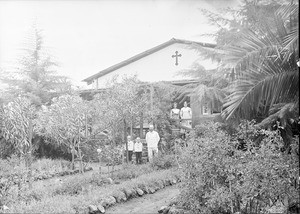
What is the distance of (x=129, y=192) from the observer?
8312 mm

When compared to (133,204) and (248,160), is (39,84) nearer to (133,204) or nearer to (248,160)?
(133,204)

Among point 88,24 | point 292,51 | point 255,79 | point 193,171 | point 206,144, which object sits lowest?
point 193,171

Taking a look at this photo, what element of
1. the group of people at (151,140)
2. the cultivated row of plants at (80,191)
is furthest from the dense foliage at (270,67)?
the group of people at (151,140)

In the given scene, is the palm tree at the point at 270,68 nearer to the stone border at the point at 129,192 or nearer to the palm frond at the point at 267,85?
the palm frond at the point at 267,85

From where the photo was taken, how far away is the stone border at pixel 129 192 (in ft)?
23.2

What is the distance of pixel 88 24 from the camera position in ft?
26.3

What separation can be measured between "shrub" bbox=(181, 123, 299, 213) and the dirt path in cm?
121

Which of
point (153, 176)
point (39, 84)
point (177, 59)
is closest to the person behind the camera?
point (153, 176)

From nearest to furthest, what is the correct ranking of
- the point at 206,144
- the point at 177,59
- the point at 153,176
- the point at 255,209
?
the point at 255,209 → the point at 206,144 → the point at 153,176 → the point at 177,59

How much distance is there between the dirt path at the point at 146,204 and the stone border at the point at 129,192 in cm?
14

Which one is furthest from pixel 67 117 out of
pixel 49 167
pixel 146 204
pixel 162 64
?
pixel 162 64

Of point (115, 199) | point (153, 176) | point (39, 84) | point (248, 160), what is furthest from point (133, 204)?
point (39, 84)

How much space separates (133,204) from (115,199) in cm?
44

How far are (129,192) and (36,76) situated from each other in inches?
544
